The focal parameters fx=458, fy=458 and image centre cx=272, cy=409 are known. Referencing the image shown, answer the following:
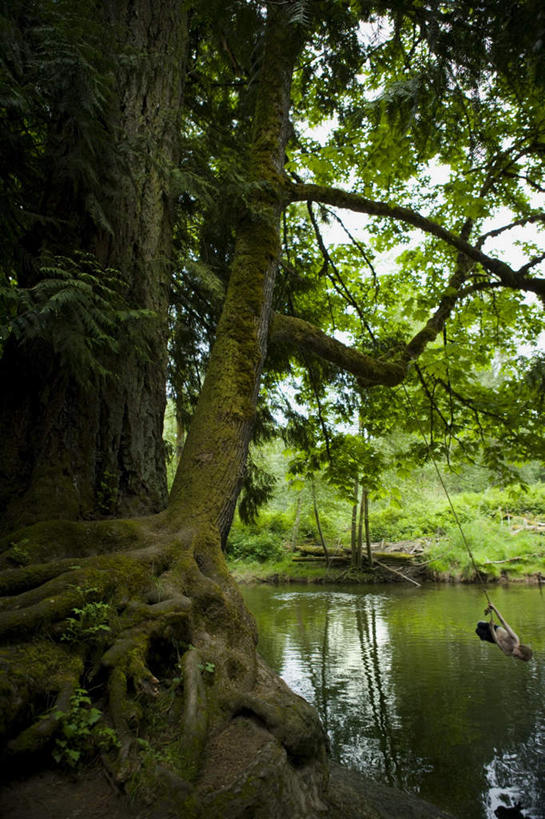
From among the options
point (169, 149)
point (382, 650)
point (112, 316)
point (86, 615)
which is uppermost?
point (169, 149)

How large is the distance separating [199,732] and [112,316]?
2.09m

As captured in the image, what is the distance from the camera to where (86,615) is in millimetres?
2018

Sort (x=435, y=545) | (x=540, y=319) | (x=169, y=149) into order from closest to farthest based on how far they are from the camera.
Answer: (x=169, y=149) < (x=540, y=319) < (x=435, y=545)

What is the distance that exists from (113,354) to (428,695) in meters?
4.79

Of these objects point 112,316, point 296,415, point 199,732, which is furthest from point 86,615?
point 296,415

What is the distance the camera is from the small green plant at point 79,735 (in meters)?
1.61

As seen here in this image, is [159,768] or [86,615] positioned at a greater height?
[86,615]

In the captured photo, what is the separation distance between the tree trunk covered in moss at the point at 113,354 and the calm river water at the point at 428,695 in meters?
2.75

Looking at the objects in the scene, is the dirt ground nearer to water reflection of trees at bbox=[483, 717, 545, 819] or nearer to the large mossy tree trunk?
the large mossy tree trunk

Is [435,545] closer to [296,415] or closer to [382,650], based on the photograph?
[382,650]

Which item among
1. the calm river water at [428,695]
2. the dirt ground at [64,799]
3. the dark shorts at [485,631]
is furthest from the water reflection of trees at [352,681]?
the dirt ground at [64,799]

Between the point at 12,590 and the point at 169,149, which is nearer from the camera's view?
the point at 12,590

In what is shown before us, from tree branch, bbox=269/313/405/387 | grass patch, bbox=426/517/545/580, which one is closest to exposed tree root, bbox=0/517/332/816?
tree branch, bbox=269/313/405/387

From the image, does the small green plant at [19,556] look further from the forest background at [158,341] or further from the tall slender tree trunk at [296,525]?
the tall slender tree trunk at [296,525]
